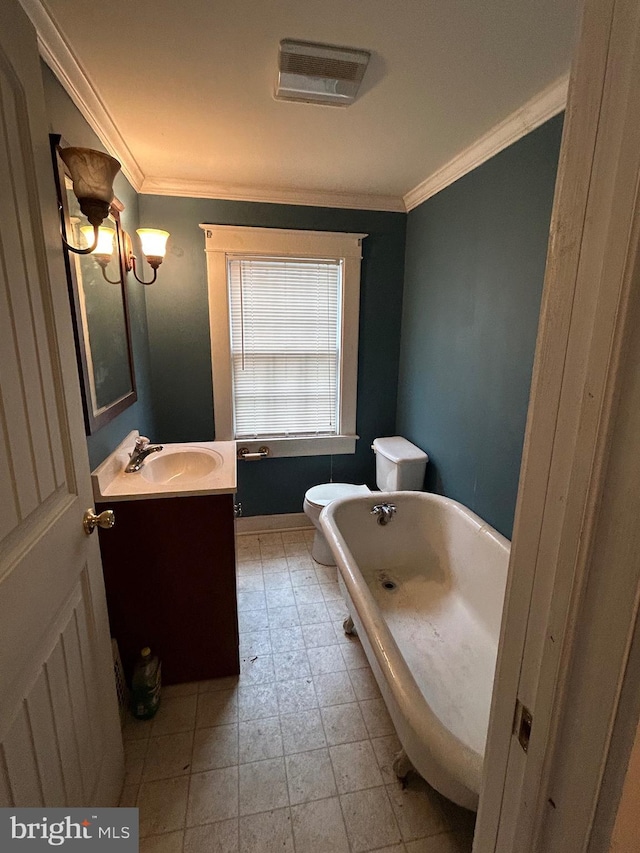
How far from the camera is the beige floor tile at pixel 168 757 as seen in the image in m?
1.40

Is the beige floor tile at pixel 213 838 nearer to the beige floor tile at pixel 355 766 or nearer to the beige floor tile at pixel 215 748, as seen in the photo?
the beige floor tile at pixel 215 748

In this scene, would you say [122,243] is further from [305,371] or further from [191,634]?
[191,634]

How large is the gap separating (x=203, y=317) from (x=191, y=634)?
6.10ft

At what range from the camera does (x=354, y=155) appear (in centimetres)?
→ 204

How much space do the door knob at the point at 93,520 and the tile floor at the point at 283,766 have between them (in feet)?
3.21

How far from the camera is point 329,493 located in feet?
8.59

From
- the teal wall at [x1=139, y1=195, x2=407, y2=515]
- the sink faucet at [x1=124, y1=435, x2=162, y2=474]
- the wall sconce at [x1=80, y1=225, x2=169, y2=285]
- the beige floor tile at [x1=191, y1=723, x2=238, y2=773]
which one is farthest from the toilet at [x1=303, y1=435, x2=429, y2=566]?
the wall sconce at [x1=80, y1=225, x2=169, y2=285]

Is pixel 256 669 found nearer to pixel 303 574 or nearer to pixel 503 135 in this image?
pixel 303 574

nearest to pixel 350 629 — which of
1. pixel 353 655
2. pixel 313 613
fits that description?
pixel 353 655

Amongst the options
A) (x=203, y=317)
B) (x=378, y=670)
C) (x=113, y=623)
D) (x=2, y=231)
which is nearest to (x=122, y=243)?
(x=203, y=317)

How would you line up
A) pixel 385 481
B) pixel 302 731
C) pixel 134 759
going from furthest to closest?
pixel 385 481, pixel 302 731, pixel 134 759

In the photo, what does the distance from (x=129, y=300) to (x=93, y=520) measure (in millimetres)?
1442

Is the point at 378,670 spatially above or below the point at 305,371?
below

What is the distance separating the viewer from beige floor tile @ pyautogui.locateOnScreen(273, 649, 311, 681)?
180cm
